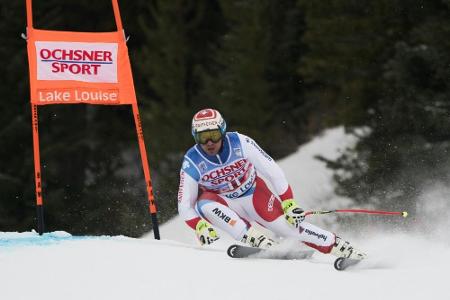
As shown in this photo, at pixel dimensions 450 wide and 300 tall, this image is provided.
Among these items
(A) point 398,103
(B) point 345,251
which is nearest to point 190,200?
(B) point 345,251

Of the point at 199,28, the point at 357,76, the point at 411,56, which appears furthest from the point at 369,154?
the point at 199,28

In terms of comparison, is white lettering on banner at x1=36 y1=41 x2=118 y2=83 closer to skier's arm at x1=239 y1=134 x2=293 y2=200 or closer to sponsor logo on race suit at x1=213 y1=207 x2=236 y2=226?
skier's arm at x1=239 y1=134 x2=293 y2=200

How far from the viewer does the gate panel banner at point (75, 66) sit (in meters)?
11.2

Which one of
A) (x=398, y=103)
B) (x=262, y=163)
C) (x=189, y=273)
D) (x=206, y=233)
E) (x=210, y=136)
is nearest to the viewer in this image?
(x=189, y=273)

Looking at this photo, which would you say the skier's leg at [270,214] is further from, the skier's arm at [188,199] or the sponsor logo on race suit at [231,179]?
the skier's arm at [188,199]

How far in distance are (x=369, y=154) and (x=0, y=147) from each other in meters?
11.6

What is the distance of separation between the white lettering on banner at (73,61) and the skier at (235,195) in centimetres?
198

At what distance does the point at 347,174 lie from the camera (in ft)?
61.8

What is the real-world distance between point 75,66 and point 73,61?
0.06 m

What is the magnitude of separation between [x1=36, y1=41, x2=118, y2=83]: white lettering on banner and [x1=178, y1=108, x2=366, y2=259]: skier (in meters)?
1.98

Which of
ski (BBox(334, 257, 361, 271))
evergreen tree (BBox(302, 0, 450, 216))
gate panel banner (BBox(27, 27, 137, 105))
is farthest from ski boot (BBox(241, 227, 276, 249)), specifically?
evergreen tree (BBox(302, 0, 450, 216))

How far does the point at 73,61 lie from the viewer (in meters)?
11.3

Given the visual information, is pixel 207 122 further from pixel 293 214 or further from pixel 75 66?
pixel 75 66

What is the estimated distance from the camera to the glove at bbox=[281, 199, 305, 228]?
31.2 ft
